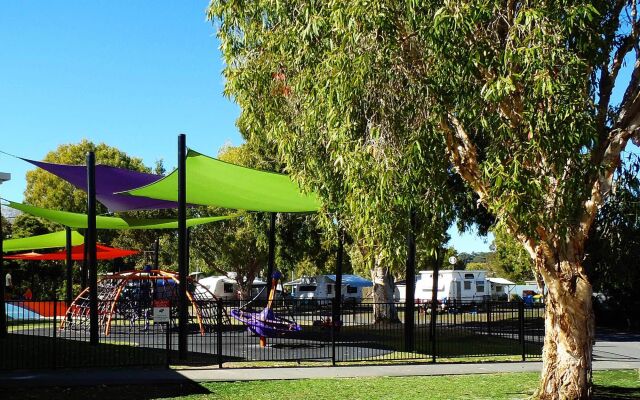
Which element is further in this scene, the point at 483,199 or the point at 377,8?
the point at 483,199

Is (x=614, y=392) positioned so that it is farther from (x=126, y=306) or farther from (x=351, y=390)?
(x=126, y=306)

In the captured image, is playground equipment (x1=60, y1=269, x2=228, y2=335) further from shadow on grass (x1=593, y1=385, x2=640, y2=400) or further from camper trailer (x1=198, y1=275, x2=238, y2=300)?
camper trailer (x1=198, y1=275, x2=238, y2=300)

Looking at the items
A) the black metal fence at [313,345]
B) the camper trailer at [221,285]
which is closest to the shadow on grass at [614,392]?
the black metal fence at [313,345]

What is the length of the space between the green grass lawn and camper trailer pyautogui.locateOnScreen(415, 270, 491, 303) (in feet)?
106

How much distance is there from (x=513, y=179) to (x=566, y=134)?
2.78ft

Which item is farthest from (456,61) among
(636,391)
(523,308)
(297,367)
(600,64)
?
(523,308)

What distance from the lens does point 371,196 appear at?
416 inches

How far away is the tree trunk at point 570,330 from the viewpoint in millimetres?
11352

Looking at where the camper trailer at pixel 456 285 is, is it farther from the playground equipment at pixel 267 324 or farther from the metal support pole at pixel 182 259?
the metal support pole at pixel 182 259

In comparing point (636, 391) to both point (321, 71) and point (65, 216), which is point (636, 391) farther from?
point (65, 216)

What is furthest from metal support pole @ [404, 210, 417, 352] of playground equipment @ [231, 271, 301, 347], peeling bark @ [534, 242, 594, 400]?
peeling bark @ [534, 242, 594, 400]

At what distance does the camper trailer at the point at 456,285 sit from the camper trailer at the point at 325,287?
988cm

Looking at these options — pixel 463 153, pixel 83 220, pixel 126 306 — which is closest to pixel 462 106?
pixel 463 153

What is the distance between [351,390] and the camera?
42.8 ft
